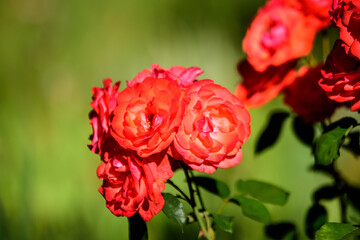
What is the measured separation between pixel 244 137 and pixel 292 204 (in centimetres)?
96

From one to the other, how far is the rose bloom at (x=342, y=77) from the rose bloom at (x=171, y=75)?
21cm

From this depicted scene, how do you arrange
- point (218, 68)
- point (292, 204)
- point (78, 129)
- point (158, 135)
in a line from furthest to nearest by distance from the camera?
point (218, 68)
point (78, 129)
point (292, 204)
point (158, 135)

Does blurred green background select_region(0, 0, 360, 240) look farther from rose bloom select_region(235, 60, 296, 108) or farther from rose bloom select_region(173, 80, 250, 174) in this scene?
rose bloom select_region(173, 80, 250, 174)

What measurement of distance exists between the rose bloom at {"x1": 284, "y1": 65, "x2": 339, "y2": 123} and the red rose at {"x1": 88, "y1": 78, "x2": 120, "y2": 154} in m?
0.45

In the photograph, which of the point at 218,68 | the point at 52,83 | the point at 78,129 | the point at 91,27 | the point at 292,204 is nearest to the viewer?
the point at 292,204

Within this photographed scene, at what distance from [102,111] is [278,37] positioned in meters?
0.51

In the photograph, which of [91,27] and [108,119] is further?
[91,27]

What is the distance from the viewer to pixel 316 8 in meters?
0.91

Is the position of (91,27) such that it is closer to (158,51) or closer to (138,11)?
(138,11)

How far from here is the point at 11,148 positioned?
5.75 feet

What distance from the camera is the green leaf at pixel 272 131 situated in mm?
1043

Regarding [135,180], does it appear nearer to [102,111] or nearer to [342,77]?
[102,111]

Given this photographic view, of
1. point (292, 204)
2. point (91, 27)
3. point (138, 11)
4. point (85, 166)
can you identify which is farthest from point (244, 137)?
point (138, 11)

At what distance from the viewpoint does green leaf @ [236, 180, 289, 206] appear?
2.61ft
